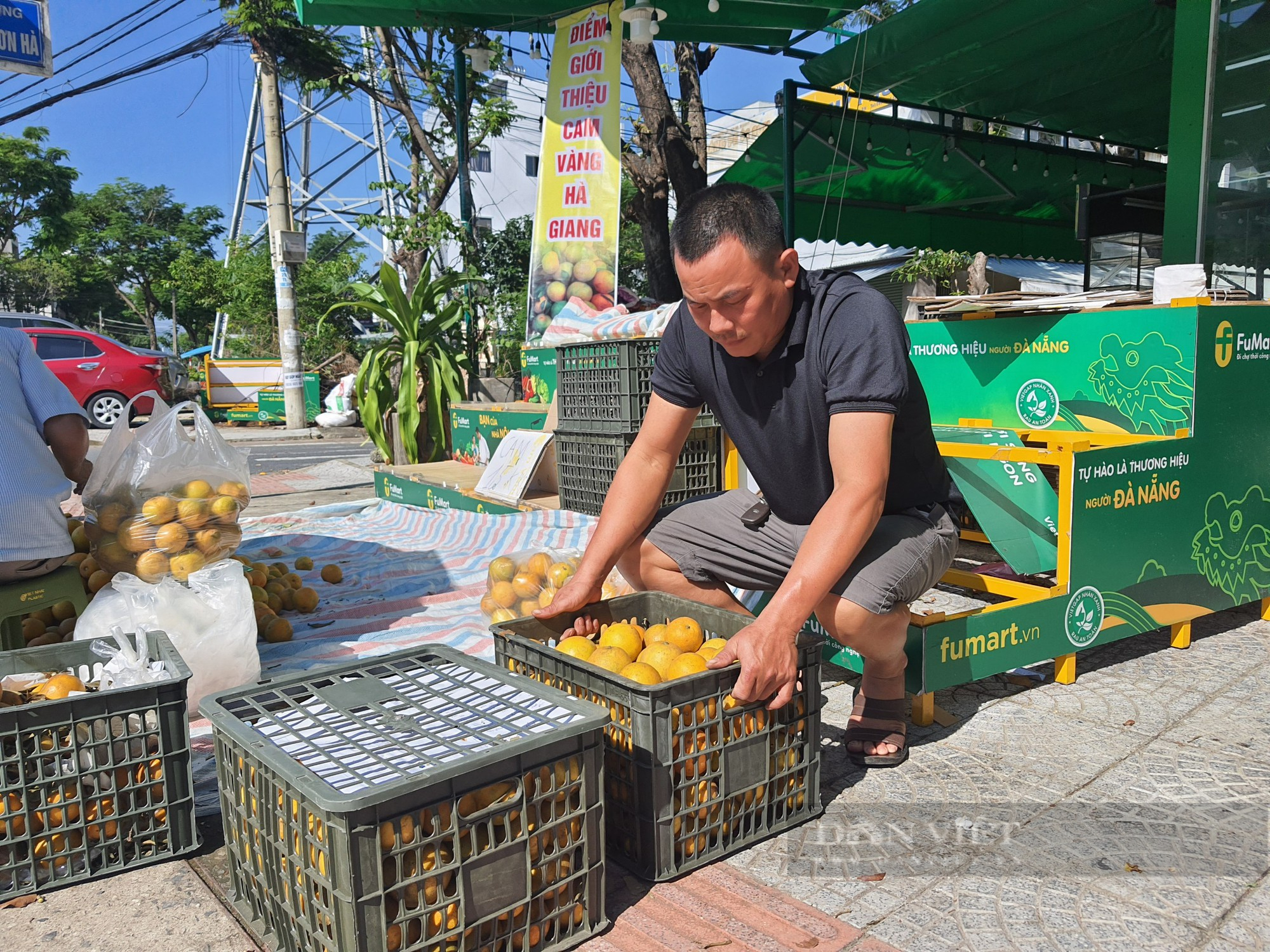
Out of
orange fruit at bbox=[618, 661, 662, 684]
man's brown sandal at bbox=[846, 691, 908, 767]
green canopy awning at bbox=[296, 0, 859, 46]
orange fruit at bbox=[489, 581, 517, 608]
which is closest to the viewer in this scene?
orange fruit at bbox=[618, 661, 662, 684]

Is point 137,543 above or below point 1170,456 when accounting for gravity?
below

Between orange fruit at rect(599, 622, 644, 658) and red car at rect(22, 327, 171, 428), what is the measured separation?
16.3 metres

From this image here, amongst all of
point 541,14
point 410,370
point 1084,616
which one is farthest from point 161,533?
point 541,14

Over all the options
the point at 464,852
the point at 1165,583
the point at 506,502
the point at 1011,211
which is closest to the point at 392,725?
the point at 464,852

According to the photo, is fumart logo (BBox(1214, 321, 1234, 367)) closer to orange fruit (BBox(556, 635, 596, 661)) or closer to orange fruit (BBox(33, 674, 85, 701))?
orange fruit (BBox(556, 635, 596, 661))

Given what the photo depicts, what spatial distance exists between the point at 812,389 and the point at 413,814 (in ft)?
4.85

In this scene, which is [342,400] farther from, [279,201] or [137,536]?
[137,536]

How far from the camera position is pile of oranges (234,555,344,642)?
3783 millimetres

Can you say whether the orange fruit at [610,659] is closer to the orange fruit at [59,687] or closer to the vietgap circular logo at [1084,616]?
the orange fruit at [59,687]

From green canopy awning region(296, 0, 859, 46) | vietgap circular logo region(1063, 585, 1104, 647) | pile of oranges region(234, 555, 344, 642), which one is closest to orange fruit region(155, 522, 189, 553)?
pile of oranges region(234, 555, 344, 642)

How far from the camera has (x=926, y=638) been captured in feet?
8.82

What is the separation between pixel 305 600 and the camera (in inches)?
166

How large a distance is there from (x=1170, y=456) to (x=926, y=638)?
1357mm

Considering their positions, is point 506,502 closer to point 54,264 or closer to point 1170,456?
point 1170,456
